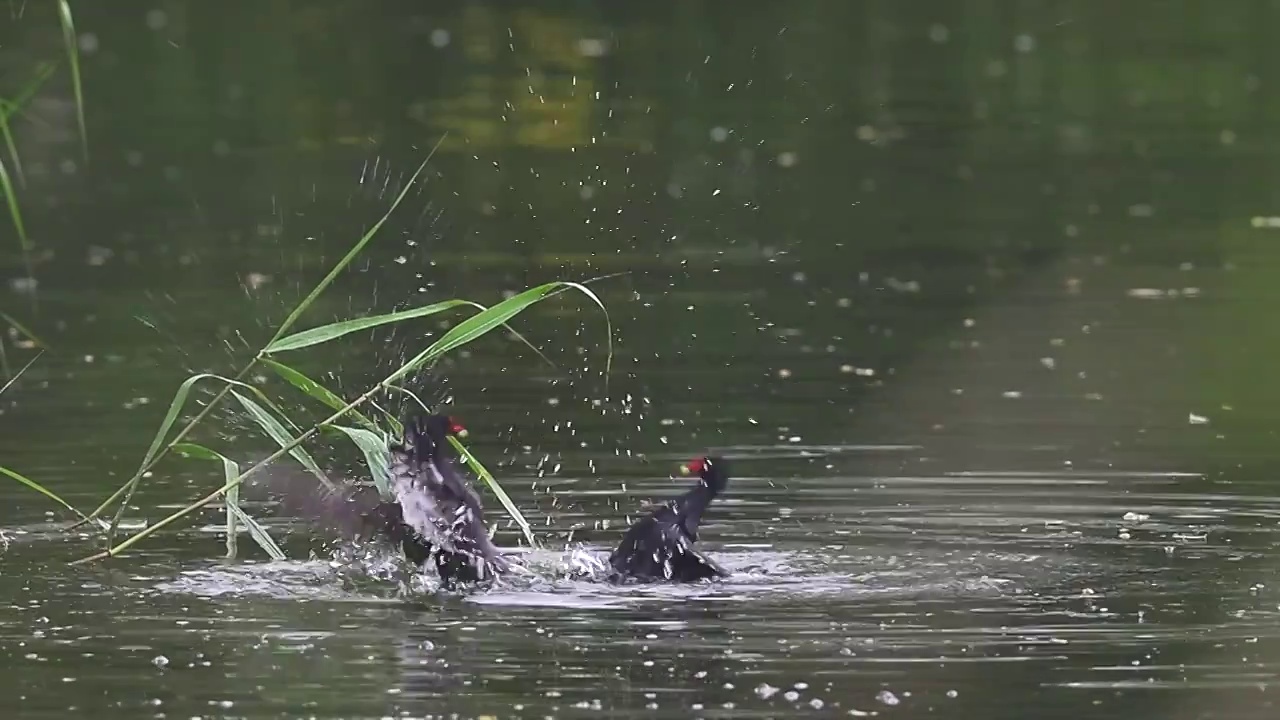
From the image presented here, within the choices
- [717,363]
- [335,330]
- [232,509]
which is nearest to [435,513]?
[232,509]

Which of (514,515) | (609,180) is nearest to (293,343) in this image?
(514,515)

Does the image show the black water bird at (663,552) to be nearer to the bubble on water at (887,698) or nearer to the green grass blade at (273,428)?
the green grass blade at (273,428)

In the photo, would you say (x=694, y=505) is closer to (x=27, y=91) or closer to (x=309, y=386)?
(x=309, y=386)

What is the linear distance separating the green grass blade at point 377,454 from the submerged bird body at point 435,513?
3cm

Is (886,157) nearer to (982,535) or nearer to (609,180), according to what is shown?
(609,180)

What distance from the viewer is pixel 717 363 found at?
38.3 feet

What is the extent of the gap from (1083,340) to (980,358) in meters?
0.66

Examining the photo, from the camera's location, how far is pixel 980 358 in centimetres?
1173

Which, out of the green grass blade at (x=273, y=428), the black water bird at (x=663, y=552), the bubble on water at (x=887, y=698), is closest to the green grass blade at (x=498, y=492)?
the black water bird at (x=663, y=552)

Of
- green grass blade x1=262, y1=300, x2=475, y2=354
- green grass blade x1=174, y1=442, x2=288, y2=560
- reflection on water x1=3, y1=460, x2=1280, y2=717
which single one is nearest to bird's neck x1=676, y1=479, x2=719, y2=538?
reflection on water x1=3, y1=460, x2=1280, y2=717

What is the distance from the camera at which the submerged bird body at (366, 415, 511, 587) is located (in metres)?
7.59

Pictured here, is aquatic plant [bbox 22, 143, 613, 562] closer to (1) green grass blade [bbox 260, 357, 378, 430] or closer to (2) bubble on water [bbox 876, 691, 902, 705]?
(1) green grass blade [bbox 260, 357, 378, 430]

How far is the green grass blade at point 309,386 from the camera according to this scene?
730cm

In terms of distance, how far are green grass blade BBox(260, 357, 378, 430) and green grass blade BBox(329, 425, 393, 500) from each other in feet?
0.16
